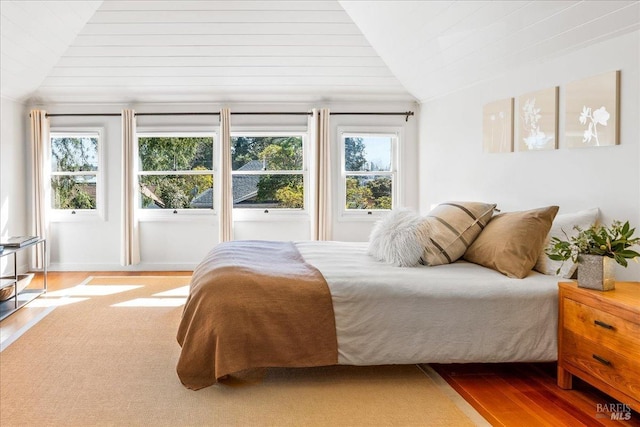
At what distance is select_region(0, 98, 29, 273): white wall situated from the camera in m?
5.41

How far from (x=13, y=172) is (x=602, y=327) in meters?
5.98

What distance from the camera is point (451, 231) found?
11.1 feet

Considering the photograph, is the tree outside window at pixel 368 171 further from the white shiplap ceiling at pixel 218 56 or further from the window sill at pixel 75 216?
the window sill at pixel 75 216

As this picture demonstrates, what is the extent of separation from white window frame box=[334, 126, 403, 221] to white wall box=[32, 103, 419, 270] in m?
0.06

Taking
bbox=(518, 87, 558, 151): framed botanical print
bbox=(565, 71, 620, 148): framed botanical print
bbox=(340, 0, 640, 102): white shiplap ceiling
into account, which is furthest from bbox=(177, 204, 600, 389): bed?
bbox=(340, 0, 640, 102): white shiplap ceiling

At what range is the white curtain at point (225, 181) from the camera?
Answer: 5.93 m

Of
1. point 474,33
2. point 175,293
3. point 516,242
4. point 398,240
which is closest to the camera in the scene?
point 516,242

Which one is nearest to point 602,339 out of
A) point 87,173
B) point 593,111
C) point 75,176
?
point 593,111

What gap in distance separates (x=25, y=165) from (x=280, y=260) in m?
4.31

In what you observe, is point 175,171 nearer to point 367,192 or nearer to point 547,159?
point 367,192

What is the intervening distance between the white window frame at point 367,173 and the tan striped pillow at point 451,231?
2621mm

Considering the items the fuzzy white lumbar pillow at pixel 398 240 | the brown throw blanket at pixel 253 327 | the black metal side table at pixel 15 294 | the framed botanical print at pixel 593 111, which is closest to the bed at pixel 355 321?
the brown throw blanket at pixel 253 327

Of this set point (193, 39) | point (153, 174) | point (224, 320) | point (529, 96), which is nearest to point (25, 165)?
point (153, 174)

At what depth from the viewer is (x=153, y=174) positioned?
6.15m
